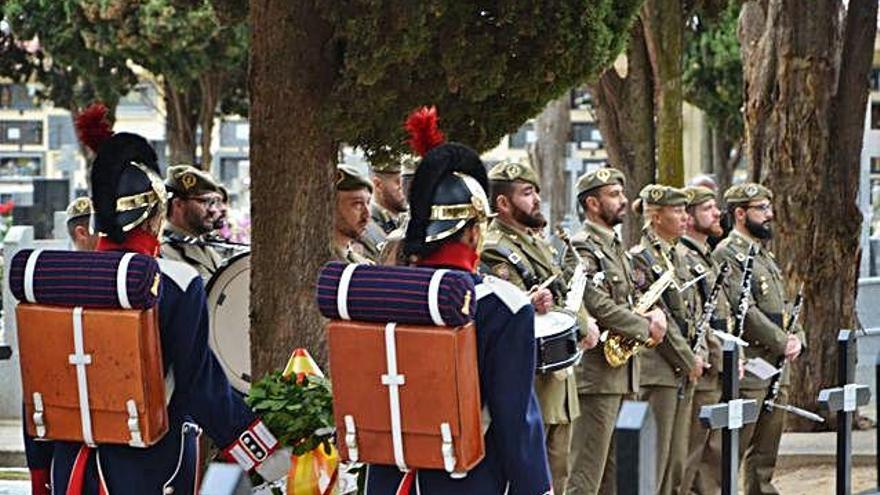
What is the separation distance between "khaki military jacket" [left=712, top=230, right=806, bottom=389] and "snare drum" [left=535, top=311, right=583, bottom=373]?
3282 mm

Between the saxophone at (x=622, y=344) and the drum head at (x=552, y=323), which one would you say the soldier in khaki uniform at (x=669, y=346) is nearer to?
the saxophone at (x=622, y=344)

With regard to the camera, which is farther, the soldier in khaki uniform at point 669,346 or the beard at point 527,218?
the soldier in khaki uniform at point 669,346

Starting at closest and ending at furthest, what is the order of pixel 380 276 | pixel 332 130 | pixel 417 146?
pixel 380 276
pixel 417 146
pixel 332 130

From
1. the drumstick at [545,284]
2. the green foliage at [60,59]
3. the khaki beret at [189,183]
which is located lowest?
the drumstick at [545,284]

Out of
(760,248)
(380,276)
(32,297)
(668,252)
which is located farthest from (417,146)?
(760,248)

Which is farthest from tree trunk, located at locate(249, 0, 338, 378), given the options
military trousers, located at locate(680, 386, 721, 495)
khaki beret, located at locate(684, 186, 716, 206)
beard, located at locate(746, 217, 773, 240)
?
beard, located at locate(746, 217, 773, 240)

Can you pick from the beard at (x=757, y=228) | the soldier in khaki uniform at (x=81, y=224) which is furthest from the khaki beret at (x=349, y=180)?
the beard at (x=757, y=228)

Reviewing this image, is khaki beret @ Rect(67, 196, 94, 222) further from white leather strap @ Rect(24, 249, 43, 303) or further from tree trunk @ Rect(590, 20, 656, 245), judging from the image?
tree trunk @ Rect(590, 20, 656, 245)

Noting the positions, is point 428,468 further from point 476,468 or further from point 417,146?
point 417,146

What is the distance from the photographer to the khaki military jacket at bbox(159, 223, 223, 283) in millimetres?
10266

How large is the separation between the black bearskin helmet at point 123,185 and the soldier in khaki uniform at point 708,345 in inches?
193

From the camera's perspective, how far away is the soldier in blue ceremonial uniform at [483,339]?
627 centimetres

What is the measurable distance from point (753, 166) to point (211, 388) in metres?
9.31

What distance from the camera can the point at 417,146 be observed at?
679cm
